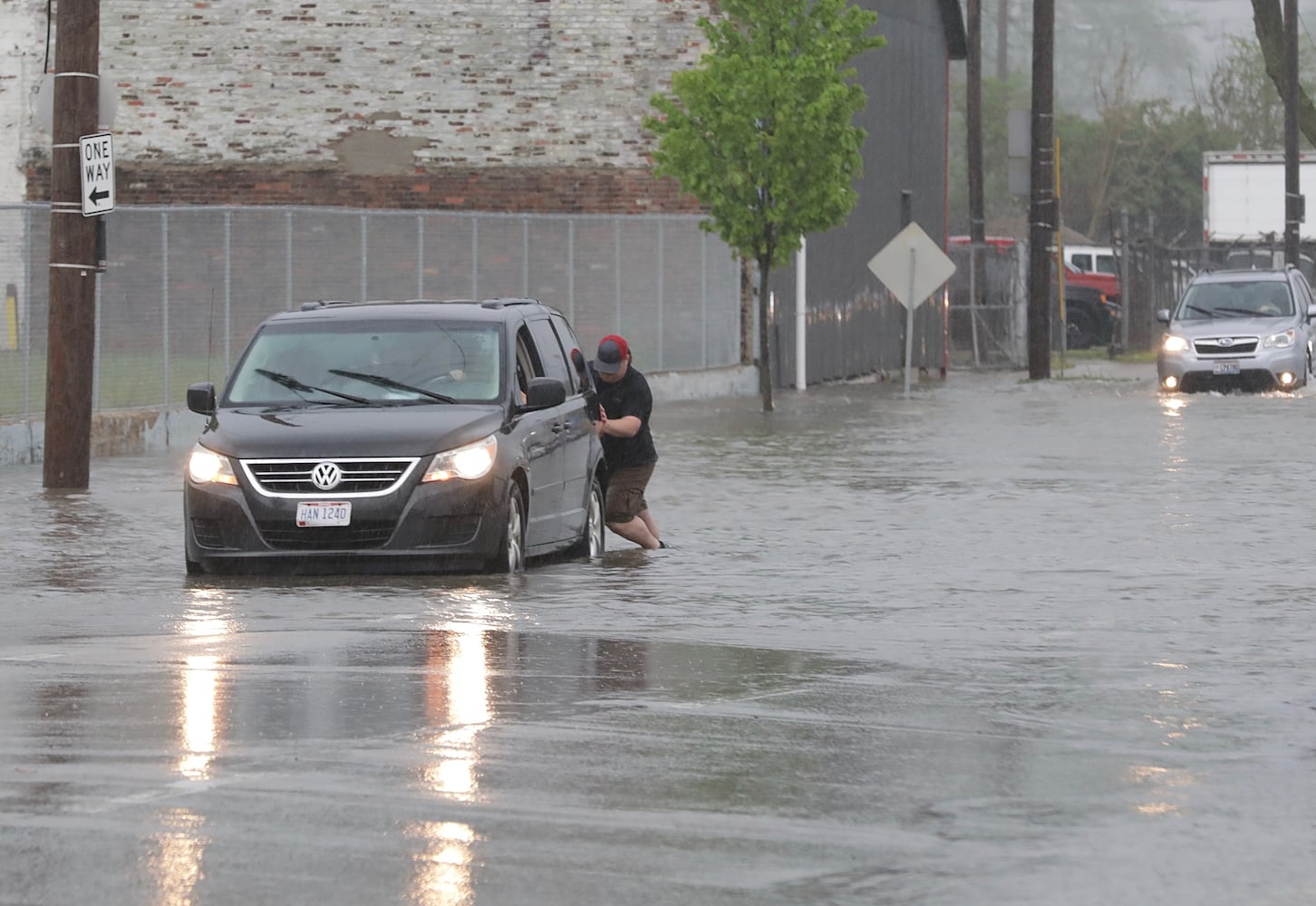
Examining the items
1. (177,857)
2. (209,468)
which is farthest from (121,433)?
(177,857)

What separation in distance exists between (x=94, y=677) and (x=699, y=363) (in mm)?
26611

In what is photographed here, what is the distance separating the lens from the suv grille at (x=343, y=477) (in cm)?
1349

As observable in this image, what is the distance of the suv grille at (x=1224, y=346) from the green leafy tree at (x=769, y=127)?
243 inches

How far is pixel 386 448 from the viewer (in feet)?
44.3

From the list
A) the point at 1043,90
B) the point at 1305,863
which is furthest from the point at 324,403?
the point at 1043,90

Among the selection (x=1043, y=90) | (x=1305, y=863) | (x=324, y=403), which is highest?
(x=1043, y=90)

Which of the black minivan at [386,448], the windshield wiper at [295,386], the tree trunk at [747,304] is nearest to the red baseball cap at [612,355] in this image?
the black minivan at [386,448]

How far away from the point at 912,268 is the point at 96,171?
18.5 metres

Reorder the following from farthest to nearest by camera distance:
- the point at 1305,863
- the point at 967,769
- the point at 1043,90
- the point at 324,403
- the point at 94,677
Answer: the point at 1043,90
the point at 324,403
the point at 94,677
the point at 967,769
the point at 1305,863

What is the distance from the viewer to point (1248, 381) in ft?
119

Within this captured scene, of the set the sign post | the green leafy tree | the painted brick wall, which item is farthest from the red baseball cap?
the painted brick wall

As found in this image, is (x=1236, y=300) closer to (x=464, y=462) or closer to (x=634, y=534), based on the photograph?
(x=634, y=534)

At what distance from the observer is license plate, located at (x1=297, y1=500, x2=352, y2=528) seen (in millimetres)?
13500

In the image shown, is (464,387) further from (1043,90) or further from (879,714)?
(1043,90)
